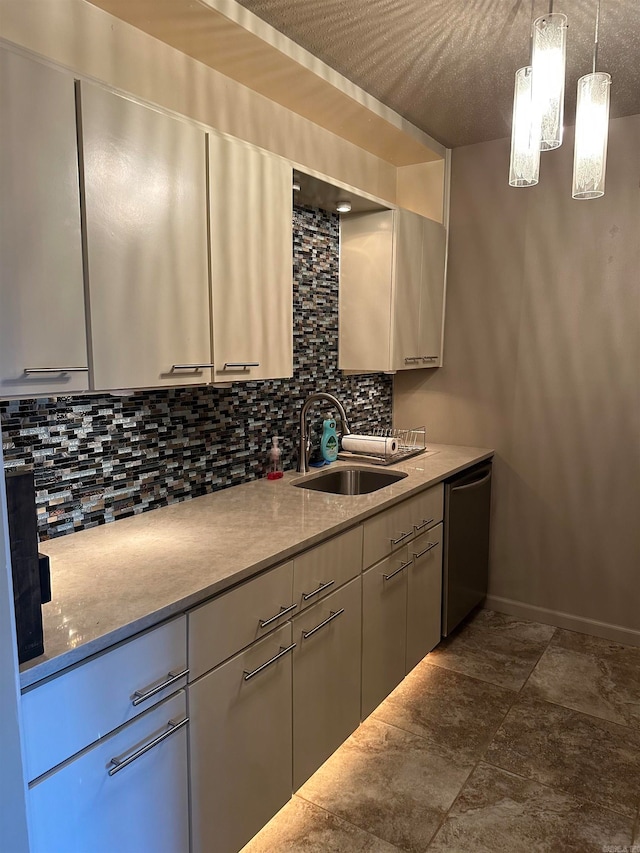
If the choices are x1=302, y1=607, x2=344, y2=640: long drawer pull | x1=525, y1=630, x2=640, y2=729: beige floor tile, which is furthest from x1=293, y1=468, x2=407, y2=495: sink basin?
x1=525, y1=630, x2=640, y2=729: beige floor tile

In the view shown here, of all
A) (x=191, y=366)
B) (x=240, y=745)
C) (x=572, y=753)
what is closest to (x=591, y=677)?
(x=572, y=753)

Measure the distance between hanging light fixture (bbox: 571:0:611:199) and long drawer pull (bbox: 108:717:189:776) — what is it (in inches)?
65.0

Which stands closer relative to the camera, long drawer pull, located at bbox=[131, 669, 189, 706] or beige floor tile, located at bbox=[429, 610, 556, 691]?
long drawer pull, located at bbox=[131, 669, 189, 706]

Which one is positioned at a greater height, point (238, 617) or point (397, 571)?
point (238, 617)

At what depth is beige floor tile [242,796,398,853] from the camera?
1771 millimetres

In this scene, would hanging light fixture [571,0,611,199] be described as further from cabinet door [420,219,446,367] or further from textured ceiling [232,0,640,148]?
cabinet door [420,219,446,367]

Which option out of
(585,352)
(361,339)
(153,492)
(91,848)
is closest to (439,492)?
(361,339)

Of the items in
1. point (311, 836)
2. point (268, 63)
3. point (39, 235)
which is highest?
point (268, 63)

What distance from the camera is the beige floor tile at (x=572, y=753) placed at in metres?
2.01

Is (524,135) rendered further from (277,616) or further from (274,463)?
(274,463)

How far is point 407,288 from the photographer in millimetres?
2934

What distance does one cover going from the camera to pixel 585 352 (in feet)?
9.70

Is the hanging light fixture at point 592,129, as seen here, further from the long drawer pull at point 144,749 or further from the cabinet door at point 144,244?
the long drawer pull at point 144,749

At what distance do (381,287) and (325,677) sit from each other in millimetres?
1774
